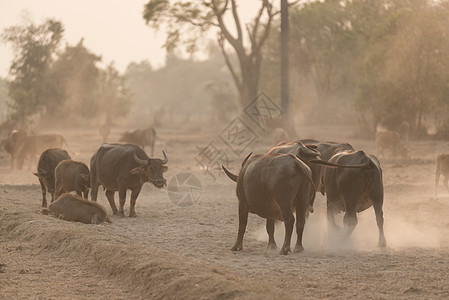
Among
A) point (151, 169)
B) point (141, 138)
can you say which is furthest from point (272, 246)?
point (141, 138)

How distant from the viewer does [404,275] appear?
318 inches

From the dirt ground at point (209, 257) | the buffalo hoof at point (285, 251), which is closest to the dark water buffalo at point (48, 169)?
the dirt ground at point (209, 257)

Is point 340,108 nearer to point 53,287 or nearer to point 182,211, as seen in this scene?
point 182,211

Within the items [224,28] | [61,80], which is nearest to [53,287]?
[224,28]

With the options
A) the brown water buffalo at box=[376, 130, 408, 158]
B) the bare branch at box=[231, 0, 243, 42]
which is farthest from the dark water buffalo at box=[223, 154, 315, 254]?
the bare branch at box=[231, 0, 243, 42]

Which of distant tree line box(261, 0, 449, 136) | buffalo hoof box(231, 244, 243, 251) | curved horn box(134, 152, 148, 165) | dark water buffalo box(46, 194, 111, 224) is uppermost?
distant tree line box(261, 0, 449, 136)

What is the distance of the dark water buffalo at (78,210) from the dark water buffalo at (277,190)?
3270 millimetres

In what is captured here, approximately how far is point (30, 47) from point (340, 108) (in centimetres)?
2645

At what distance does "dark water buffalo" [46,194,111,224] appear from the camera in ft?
39.6

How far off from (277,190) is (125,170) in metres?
5.12

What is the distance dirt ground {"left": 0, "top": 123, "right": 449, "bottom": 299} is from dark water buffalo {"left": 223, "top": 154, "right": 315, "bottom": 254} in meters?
0.50

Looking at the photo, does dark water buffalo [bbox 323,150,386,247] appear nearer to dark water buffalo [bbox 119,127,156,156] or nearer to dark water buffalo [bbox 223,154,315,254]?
dark water buffalo [bbox 223,154,315,254]

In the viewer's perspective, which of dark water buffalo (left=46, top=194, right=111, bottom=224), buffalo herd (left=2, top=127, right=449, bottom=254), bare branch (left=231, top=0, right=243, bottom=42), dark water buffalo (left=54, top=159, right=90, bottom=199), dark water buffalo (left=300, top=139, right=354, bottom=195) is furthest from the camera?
bare branch (left=231, top=0, right=243, bottom=42)

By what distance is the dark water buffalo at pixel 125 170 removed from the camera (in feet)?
44.0
